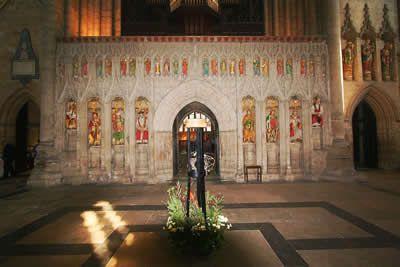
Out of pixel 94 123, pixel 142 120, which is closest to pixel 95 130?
pixel 94 123

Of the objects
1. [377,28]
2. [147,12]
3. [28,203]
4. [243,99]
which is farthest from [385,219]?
[147,12]

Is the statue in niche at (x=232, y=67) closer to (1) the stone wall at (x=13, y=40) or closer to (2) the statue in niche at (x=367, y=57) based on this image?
(2) the statue in niche at (x=367, y=57)

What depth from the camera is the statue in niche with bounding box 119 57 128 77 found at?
10.2 m

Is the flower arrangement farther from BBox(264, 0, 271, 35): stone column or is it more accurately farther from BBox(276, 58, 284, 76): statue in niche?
BBox(264, 0, 271, 35): stone column

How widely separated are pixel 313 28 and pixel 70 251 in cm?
1329

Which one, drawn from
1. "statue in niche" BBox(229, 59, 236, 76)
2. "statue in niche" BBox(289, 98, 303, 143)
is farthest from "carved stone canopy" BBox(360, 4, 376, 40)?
"statue in niche" BBox(229, 59, 236, 76)

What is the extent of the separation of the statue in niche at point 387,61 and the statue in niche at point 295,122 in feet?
16.3

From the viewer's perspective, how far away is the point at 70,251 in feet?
11.5

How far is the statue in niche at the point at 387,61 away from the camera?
11.5m

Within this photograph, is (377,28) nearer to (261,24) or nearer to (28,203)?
(261,24)

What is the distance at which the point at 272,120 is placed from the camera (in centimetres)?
1030

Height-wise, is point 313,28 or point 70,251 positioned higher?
point 313,28

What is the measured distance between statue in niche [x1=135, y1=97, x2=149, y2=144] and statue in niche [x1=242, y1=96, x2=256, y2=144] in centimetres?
413

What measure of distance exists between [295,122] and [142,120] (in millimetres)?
6529
